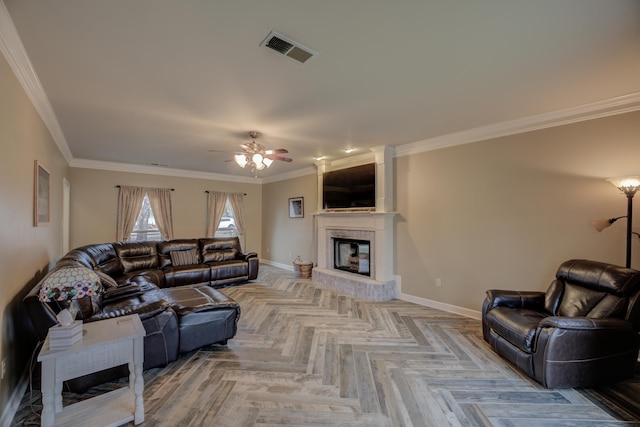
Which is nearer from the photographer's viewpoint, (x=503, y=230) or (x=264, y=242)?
(x=503, y=230)

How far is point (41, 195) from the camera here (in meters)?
2.86

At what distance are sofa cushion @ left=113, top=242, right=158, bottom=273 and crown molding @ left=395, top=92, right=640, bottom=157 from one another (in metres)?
5.21

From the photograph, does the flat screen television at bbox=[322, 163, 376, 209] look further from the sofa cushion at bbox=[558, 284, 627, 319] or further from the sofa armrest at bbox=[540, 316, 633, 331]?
the sofa armrest at bbox=[540, 316, 633, 331]

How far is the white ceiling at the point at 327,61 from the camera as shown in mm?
1571

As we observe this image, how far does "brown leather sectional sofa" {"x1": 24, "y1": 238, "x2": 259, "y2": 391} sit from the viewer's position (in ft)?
7.45

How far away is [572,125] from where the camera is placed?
3045 mm

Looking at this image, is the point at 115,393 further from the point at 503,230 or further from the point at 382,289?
the point at 503,230

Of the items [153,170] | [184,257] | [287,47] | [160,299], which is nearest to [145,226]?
[153,170]

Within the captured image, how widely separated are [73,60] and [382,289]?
14.9ft

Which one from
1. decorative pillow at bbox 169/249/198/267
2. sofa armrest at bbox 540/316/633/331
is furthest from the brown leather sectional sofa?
sofa armrest at bbox 540/316/633/331

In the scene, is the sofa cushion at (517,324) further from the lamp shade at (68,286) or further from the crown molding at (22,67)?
the crown molding at (22,67)

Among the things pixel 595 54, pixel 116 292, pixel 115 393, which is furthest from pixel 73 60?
pixel 595 54

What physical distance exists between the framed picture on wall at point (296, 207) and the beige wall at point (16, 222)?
4648mm

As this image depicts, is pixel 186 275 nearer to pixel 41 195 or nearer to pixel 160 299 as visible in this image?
pixel 160 299
